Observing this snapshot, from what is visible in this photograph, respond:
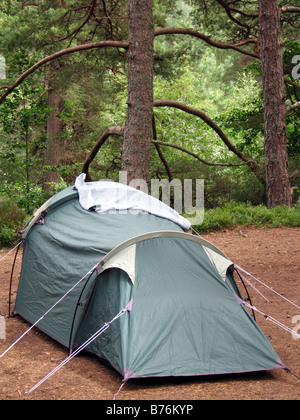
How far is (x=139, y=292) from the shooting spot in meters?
4.80

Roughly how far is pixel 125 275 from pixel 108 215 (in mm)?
990

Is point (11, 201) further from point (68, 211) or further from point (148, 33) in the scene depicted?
point (68, 211)

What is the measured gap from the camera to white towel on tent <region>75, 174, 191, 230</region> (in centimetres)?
580

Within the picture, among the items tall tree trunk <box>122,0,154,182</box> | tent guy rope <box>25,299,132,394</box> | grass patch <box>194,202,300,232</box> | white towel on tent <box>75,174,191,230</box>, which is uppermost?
tall tree trunk <box>122,0,154,182</box>

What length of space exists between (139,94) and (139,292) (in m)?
4.90

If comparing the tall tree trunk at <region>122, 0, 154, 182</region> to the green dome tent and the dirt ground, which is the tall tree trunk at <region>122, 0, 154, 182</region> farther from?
the dirt ground

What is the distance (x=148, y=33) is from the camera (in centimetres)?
891

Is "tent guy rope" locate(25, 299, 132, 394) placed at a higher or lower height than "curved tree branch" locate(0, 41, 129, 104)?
lower

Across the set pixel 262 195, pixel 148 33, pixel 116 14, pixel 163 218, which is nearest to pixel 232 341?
pixel 163 218

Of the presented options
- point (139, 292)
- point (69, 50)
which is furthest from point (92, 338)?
point (69, 50)

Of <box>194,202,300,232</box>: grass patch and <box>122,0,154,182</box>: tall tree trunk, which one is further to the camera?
<box>194,202,300,232</box>: grass patch

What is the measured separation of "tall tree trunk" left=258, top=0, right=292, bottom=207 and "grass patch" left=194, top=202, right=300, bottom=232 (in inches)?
30.3

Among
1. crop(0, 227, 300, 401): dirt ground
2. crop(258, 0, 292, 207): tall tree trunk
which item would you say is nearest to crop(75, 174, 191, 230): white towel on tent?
crop(0, 227, 300, 401): dirt ground

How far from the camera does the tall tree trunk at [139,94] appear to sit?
881 cm
